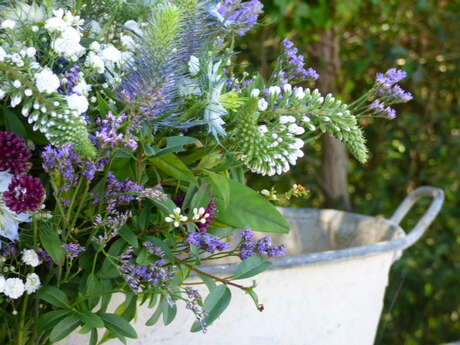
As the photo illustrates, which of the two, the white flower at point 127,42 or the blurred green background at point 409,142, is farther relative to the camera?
the blurred green background at point 409,142

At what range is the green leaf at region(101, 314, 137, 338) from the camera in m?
0.81

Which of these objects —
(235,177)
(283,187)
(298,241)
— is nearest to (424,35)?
(283,187)

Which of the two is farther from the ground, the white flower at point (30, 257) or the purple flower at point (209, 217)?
the purple flower at point (209, 217)

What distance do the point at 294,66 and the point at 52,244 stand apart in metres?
0.39

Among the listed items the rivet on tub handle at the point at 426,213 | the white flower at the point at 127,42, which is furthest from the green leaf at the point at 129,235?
the rivet on tub handle at the point at 426,213

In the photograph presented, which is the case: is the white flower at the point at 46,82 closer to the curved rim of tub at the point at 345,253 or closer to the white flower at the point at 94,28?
the white flower at the point at 94,28

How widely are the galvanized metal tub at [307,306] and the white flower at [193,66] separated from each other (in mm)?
270

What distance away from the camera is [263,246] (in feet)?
2.81

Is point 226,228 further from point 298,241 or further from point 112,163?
point 298,241

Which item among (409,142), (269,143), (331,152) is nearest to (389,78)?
(269,143)

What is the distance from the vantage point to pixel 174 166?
32.3 inches

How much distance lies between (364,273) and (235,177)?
430 mm

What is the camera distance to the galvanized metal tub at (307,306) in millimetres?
1069

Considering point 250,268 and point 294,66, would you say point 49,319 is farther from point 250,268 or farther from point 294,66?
point 294,66
